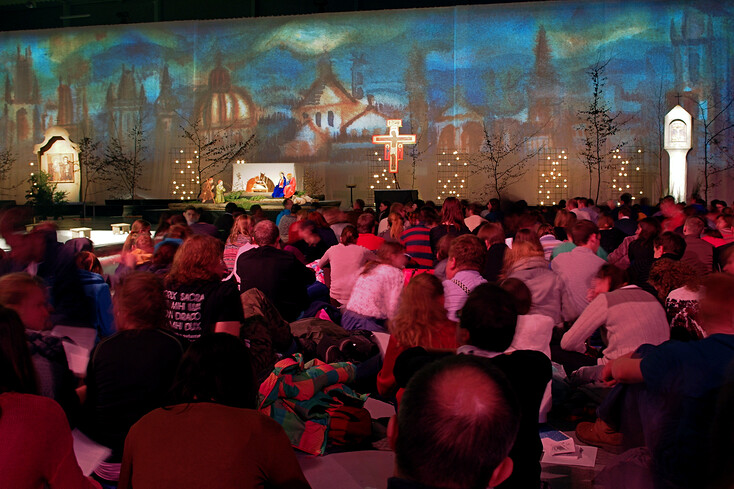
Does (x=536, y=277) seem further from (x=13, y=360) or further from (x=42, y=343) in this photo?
(x=13, y=360)

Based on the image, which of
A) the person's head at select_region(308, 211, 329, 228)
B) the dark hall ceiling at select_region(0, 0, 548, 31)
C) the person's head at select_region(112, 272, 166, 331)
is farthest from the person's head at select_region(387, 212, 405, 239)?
the dark hall ceiling at select_region(0, 0, 548, 31)

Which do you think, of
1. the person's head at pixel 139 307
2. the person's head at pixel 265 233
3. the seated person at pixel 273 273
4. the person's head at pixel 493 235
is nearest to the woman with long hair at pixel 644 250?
the person's head at pixel 493 235

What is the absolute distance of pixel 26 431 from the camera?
233cm

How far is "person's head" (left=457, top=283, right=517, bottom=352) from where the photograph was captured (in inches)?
123

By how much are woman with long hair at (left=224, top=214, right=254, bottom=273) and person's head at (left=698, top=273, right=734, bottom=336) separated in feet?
19.2

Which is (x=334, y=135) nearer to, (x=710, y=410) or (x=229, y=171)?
(x=229, y=171)

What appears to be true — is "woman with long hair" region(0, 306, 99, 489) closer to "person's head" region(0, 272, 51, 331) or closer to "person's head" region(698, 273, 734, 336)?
"person's head" region(0, 272, 51, 331)

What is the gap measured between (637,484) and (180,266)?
9.54 ft

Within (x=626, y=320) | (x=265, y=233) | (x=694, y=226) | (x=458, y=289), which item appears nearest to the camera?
(x=626, y=320)

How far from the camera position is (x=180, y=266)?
15.4 ft

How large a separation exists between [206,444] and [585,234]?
5448 millimetres

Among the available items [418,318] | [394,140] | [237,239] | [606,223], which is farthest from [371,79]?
[418,318]

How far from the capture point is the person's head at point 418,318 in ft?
13.8

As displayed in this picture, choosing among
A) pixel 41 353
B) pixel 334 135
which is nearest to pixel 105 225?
pixel 334 135
